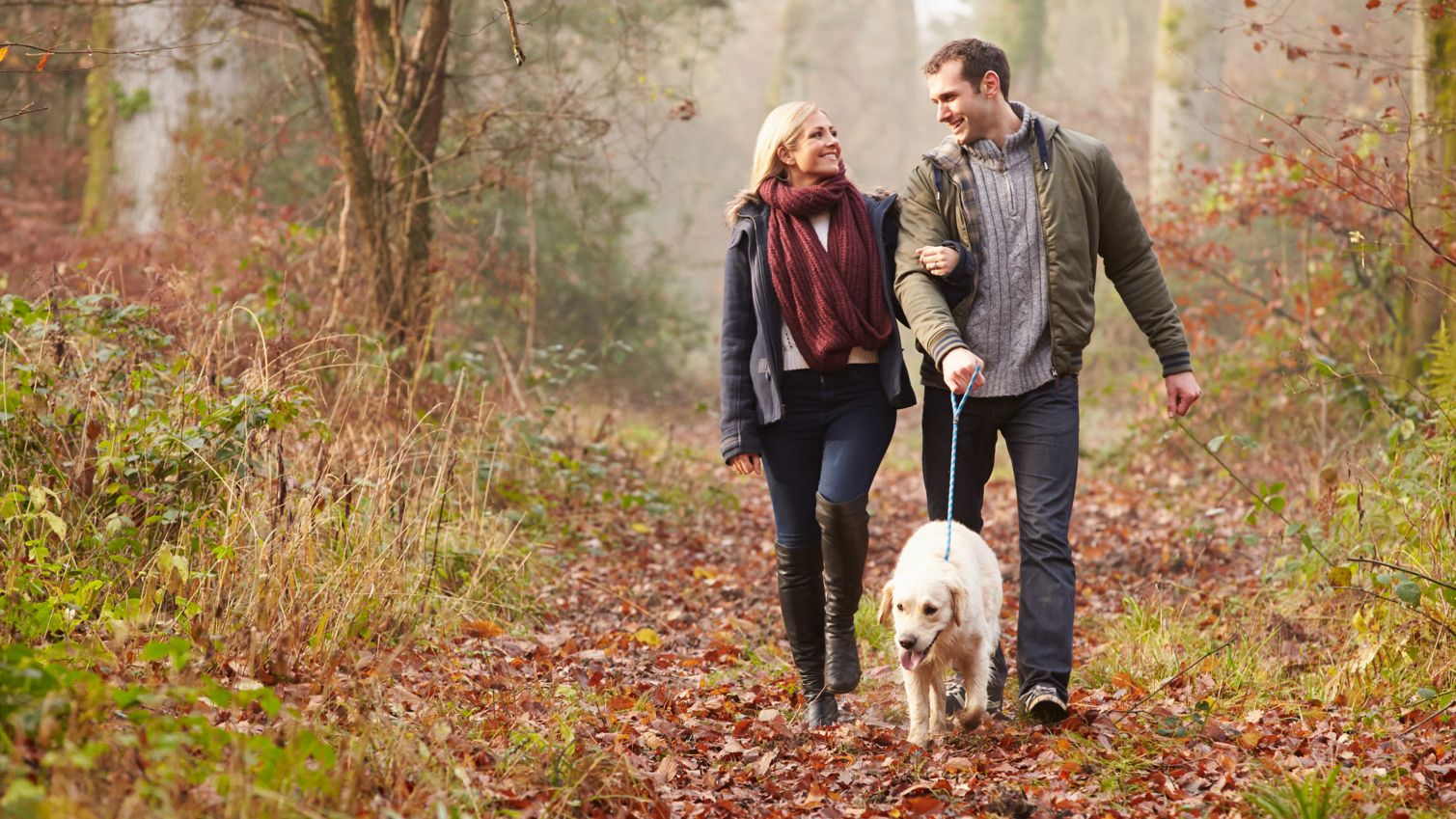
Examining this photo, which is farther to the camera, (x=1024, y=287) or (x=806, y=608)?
(x=806, y=608)

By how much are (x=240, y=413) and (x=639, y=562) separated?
10.1 ft

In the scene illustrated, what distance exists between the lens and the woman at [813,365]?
4430 millimetres

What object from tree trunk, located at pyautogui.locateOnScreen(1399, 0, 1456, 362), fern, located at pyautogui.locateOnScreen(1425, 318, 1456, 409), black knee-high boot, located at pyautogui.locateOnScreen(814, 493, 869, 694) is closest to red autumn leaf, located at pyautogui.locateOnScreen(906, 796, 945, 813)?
black knee-high boot, located at pyautogui.locateOnScreen(814, 493, 869, 694)

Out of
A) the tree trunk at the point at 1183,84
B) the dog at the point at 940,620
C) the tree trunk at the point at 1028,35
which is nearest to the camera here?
the dog at the point at 940,620

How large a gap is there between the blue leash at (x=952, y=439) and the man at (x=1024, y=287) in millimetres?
37

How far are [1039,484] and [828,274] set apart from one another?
109 centimetres

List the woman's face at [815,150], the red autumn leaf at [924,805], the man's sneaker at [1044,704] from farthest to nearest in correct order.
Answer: the woman's face at [815,150], the man's sneaker at [1044,704], the red autumn leaf at [924,805]

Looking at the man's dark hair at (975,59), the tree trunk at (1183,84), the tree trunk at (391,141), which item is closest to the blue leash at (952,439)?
the man's dark hair at (975,59)

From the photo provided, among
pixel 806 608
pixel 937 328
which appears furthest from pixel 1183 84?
pixel 806 608

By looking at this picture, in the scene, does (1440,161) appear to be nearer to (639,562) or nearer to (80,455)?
(639,562)

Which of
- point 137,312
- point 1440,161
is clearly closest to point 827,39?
point 1440,161

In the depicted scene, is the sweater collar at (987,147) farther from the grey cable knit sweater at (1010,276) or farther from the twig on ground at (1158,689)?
the twig on ground at (1158,689)

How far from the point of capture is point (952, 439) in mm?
4434

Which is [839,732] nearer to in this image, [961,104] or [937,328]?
[937,328]
